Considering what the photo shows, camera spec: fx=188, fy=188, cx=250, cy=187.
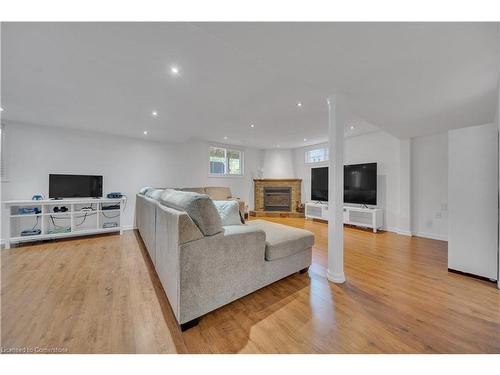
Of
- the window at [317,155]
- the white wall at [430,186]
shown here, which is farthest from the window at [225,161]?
the white wall at [430,186]

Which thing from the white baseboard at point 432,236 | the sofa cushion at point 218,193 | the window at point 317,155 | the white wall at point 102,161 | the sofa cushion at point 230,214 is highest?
the window at point 317,155

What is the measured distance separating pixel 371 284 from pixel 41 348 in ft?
9.33

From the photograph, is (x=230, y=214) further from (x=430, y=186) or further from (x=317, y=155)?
(x=317, y=155)

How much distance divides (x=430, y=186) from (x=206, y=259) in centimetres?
498

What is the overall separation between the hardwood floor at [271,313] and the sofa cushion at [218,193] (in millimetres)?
3128

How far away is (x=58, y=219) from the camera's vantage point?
4.02m

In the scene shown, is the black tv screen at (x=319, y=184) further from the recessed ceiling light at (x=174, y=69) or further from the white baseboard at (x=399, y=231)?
the recessed ceiling light at (x=174, y=69)

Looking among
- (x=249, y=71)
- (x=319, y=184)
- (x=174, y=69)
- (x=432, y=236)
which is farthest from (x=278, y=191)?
(x=174, y=69)

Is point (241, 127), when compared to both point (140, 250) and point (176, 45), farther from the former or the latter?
point (140, 250)

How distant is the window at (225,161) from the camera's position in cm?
617

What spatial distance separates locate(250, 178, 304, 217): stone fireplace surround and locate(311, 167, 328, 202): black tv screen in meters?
0.72

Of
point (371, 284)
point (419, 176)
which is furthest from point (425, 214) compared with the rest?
point (371, 284)

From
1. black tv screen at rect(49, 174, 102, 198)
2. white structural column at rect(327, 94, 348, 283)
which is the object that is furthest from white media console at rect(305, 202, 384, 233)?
black tv screen at rect(49, 174, 102, 198)
